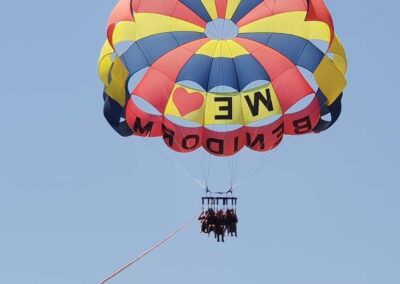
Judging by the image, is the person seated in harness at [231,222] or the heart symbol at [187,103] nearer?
the person seated in harness at [231,222]

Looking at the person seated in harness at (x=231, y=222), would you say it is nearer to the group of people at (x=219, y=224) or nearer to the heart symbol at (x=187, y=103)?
the group of people at (x=219, y=224)

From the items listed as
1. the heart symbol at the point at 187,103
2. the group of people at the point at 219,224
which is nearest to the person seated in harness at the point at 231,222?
the group of people at the point at 219,224

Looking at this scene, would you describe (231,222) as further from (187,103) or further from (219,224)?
(187,103)

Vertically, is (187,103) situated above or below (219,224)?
above

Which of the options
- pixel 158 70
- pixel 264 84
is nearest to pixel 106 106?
pixel 158 70

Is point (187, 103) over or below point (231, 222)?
over

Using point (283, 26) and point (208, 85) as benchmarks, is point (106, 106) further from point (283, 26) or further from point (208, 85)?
point (283, 26)

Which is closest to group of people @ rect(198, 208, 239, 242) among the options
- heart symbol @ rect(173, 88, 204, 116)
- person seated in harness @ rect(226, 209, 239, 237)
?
person seated in harness @ rect(226, 209, 239, 237)

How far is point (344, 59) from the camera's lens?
85.5ft

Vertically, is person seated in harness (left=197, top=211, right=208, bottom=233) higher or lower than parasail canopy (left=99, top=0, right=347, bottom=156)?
lower

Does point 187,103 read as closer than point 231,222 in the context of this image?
No

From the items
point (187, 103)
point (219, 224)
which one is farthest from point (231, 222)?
point (187, 103)

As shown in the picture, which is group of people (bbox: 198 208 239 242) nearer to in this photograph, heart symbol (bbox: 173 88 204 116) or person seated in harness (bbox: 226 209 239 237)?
person seated in harness (bbox: 226 209 239 237)

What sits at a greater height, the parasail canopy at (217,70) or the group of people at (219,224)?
the parasail canopy at (217,70)
